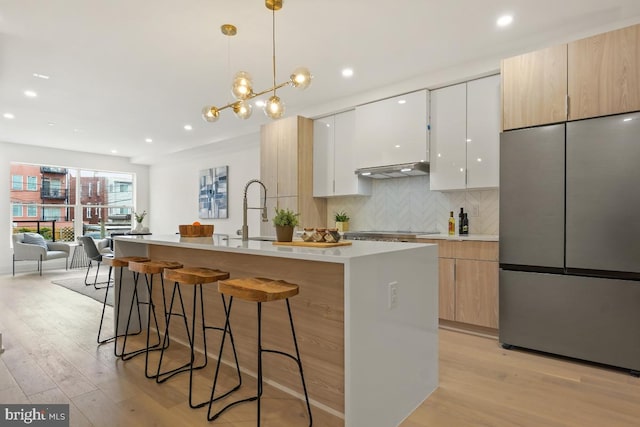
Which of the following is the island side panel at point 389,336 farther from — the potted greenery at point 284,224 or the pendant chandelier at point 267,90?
the pendant chandelier at point 267,90

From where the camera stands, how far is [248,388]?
2279 millimetres

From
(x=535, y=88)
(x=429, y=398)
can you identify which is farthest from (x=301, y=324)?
(x=535, y=88)

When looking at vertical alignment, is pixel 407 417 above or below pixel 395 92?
below

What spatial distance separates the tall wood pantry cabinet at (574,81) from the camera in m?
2.53

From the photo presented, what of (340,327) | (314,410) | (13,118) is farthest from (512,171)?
(13,118)

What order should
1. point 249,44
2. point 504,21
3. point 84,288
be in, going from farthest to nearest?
point 84,288
point 249,44
point 504,21

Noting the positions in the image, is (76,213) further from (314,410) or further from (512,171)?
(512,171)

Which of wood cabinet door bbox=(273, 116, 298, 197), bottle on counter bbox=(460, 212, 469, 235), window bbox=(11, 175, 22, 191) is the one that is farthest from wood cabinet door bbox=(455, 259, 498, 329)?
window bbox=(11, 175, 22, 191)

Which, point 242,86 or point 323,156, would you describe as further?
point 323,156

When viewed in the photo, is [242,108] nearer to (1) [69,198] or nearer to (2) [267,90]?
(2) [267,90]

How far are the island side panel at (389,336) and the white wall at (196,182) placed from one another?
4456 mm

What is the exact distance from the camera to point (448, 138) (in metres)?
3.81

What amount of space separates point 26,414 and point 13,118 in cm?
549

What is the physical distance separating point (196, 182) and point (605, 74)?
23.9ft
